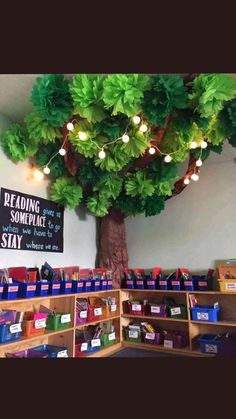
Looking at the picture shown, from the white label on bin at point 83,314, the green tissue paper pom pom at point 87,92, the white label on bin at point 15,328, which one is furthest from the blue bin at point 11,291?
the green tissue paper pom pom at point 87,92

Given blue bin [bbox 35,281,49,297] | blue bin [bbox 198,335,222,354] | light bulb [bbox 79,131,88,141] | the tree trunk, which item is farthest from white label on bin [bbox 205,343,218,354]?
light bulb [bbox 79,131,88,141]

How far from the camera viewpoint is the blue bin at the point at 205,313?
253cm

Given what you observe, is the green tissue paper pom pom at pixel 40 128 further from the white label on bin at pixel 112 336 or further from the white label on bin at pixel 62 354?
the white label on bin at pixel 112 336

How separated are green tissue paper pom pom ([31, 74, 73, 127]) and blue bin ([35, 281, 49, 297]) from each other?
113cm

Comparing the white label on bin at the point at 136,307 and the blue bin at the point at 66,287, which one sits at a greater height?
the blue bin at the point at 66,287

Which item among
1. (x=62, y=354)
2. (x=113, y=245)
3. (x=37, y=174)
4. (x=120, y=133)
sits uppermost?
(x=120, y=133)

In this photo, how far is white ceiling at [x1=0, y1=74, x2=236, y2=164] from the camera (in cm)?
166

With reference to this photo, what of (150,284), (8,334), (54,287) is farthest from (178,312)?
(8,334)

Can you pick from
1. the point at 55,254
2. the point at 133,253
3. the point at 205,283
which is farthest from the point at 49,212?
the point at 205,283

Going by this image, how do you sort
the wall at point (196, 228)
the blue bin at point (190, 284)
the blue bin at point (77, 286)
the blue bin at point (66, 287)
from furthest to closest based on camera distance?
the wall at point (196, 228), the blue bin at point (190, 284), the blue bin at point (77, 286), the blue bin at point (66, 287)

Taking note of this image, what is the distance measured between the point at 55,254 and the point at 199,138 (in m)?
1.56

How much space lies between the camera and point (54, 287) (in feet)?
7.08

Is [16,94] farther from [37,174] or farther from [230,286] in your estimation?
[230,286]

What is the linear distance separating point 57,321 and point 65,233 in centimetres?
86
